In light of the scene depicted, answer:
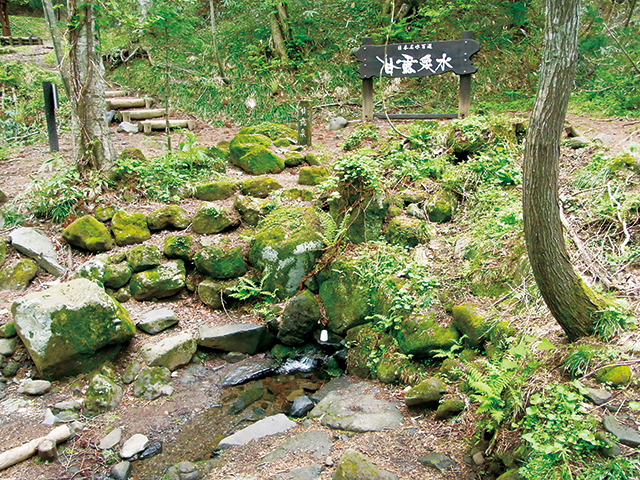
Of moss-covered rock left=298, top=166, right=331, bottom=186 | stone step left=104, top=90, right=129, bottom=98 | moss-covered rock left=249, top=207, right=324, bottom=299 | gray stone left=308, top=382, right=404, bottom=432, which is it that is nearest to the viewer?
gray stone left=308, top=382, right=404, bottom=432

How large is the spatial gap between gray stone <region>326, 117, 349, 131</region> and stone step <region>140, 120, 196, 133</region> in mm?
3661

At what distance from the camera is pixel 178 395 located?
5.20 metres

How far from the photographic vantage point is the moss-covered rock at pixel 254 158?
9.06 m

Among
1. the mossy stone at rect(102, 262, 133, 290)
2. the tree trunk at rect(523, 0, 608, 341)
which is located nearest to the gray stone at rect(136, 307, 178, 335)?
the mossy stone at rect(102, 262, 133, 290)

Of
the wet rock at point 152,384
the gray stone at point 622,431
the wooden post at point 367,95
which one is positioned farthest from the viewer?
the wooden post at point 367,95

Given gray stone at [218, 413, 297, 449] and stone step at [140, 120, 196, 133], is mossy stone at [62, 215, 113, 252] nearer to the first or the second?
gray stone at [218, 413, 297, 449]

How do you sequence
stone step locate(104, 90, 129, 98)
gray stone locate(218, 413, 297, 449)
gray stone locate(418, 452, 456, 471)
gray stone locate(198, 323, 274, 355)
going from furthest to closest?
1. stone step locate(104, 90, 129, 98)
2. gray stone locate(198, 323, 274, 355)
3. gray stone locate(218, 413, 297, 449)
4. gray stone locate(418, 452, 456, 471)

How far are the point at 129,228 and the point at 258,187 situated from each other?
223 cm

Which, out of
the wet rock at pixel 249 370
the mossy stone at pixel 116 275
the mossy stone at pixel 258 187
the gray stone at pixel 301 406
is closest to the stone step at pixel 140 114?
the mossy stone at pixel 258 187

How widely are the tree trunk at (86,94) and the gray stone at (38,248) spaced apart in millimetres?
1580

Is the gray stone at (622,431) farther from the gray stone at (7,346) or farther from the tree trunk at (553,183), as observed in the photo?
the gray stone at (7,346)

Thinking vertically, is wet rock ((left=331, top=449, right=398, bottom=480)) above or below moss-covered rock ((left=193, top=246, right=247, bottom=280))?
below

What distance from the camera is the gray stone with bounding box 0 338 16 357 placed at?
523cm

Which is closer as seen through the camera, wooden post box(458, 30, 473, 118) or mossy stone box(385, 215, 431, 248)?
mossy stone box(385, 215, 431, 248)
